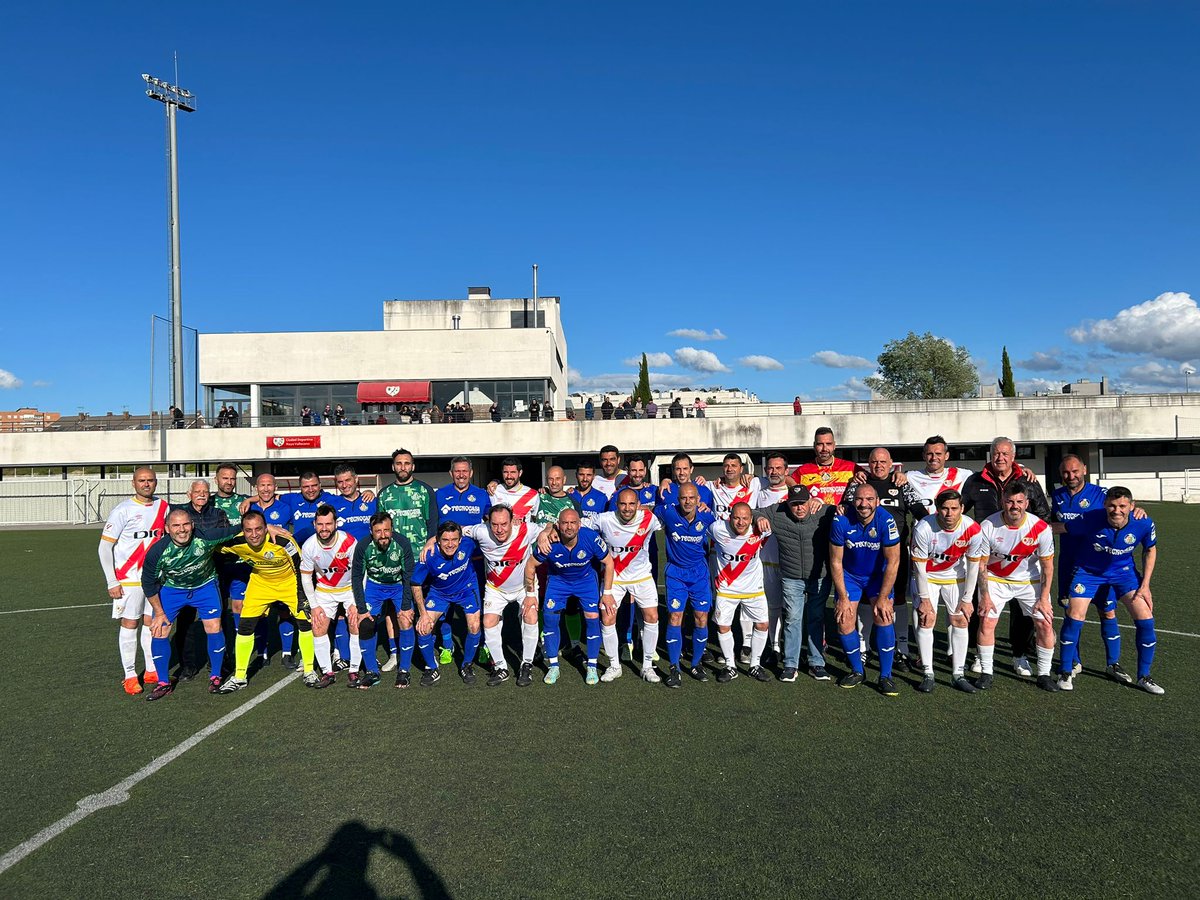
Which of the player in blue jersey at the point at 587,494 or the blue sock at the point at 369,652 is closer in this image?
the blue sock at the point at 369,652

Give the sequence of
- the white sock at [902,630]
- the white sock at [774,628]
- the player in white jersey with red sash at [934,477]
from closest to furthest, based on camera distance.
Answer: the white sock at [902,630]
the player in white jersey with red sash at [934,477]
the white sock at [774,628]

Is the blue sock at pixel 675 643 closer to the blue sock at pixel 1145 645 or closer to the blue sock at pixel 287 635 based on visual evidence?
the blue sock at pixel 1145 645

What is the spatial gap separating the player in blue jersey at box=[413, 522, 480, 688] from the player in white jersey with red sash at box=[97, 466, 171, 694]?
252cm

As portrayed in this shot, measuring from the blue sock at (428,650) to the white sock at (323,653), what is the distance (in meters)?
0.87

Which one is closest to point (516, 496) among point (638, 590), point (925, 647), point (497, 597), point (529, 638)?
point (497, 597)

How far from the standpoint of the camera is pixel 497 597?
23.2 ft

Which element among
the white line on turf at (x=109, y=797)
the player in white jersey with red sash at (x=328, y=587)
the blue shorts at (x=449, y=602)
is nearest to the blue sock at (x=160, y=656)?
the white line on turf at (x=109, y=797)

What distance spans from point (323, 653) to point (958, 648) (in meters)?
5.88

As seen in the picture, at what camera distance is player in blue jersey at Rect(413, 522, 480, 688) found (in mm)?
6832

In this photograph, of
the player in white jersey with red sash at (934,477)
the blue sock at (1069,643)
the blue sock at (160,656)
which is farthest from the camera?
the player in white jersey with red sash at (934,477)

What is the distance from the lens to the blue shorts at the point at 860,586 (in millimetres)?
6602

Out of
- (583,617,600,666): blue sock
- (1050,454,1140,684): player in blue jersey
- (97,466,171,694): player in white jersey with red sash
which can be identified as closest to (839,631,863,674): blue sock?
(1050,454,1140,684): player in blue jersey

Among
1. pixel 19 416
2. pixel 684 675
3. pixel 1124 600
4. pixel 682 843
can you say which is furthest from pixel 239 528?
pixel 19 416

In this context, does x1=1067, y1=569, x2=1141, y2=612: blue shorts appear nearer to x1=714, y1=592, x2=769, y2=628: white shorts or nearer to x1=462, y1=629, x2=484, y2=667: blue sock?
x1=714, y1=592, x2=769, y2=628: white shorts
